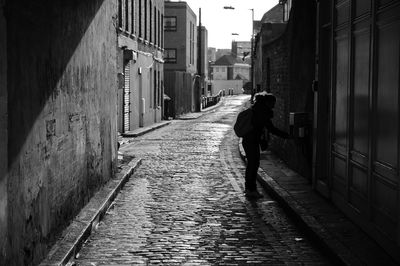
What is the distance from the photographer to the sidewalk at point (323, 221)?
6.90 meters

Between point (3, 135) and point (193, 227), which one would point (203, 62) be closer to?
point (193, 227)

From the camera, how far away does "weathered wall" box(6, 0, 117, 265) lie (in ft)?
19.4

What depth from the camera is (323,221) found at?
8.75 meters

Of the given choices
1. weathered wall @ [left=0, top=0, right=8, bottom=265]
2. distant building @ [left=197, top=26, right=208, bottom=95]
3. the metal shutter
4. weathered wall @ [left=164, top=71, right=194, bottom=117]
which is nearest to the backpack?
weathered wall @ [left=0, top=0, right=8, bottom=265]

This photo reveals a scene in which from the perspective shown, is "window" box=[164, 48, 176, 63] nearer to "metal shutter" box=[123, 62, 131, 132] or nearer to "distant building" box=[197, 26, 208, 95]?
"distant building" box=[197, 26, 208, 95]

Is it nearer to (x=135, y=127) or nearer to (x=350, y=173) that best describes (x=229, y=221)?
(x=350, y=173)

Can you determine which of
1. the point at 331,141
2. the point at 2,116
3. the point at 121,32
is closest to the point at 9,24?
the point at 2,116

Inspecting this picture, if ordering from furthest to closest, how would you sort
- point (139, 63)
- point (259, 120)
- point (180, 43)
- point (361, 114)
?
point (180, 43) → point (139, 63) → point (259, 120) → point (361, 114)

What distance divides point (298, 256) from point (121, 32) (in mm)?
20150

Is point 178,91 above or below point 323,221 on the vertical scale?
above

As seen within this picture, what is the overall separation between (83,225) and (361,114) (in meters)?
3.89

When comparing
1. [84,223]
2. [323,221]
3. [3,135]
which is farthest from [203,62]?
[3,135]

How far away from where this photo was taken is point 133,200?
11.4 m

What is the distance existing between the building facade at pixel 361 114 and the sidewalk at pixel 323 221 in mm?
142
